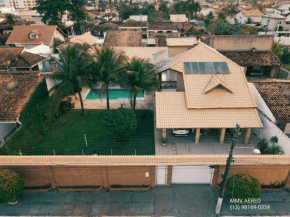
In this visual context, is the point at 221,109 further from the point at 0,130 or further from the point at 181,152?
the point at 0,130

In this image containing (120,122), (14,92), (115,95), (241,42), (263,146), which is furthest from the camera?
(241,42)

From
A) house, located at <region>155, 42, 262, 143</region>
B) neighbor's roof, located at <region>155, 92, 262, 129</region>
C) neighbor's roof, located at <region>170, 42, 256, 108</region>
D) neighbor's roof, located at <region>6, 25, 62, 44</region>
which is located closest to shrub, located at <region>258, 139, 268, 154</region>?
house, located at <region>155, 42, 262, 143</region>

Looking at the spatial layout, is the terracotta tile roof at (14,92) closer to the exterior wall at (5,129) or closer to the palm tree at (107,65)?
the exterior wall at (5,129)

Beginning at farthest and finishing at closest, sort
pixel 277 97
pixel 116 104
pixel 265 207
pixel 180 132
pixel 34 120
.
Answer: pixel 116 104
pixel 180 132
pixel 277 97
pixel 34 120
pixel 265 207

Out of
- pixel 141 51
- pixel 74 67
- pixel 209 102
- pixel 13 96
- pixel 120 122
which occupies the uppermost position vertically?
pixel 74 67

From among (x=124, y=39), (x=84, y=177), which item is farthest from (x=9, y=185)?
(x=124, y=39)

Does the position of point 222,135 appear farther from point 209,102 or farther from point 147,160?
point 147,160
